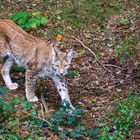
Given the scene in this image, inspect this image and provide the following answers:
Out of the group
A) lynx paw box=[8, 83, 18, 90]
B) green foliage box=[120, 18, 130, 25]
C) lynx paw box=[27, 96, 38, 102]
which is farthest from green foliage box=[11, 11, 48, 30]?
lynx paw box=[27, 96, 38, 102]

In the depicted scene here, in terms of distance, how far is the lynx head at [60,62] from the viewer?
8.16m

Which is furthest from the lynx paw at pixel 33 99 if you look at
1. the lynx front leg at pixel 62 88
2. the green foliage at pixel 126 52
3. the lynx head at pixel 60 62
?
the green foliage at pixel 126 52

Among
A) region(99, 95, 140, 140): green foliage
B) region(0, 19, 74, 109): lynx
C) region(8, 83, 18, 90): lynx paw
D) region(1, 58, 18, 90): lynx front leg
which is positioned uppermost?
region(0, 19, 74, 109): lynx

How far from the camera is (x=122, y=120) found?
7.75 meters

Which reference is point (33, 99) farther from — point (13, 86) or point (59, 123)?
point (59, 123)

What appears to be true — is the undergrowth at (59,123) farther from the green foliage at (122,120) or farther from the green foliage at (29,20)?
the green foliage at (29,20)

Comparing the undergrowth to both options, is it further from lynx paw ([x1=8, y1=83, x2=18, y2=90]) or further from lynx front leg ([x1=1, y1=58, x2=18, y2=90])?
lynx front leg ([x1=1, y1=58, x2=18, y2=90])

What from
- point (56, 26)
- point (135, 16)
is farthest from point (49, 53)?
point (135, 16)

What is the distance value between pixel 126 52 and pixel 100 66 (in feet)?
2.28

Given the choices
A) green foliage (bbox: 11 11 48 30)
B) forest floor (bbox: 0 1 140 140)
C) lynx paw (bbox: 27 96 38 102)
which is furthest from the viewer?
green foliage (bbox: 11 11 48 30)

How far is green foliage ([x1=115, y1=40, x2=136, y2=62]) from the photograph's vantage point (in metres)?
10.3

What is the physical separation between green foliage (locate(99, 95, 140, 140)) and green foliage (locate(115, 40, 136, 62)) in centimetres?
207

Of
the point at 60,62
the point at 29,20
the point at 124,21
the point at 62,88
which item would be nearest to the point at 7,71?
the point at 62,88

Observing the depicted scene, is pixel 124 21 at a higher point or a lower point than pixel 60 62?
lower
